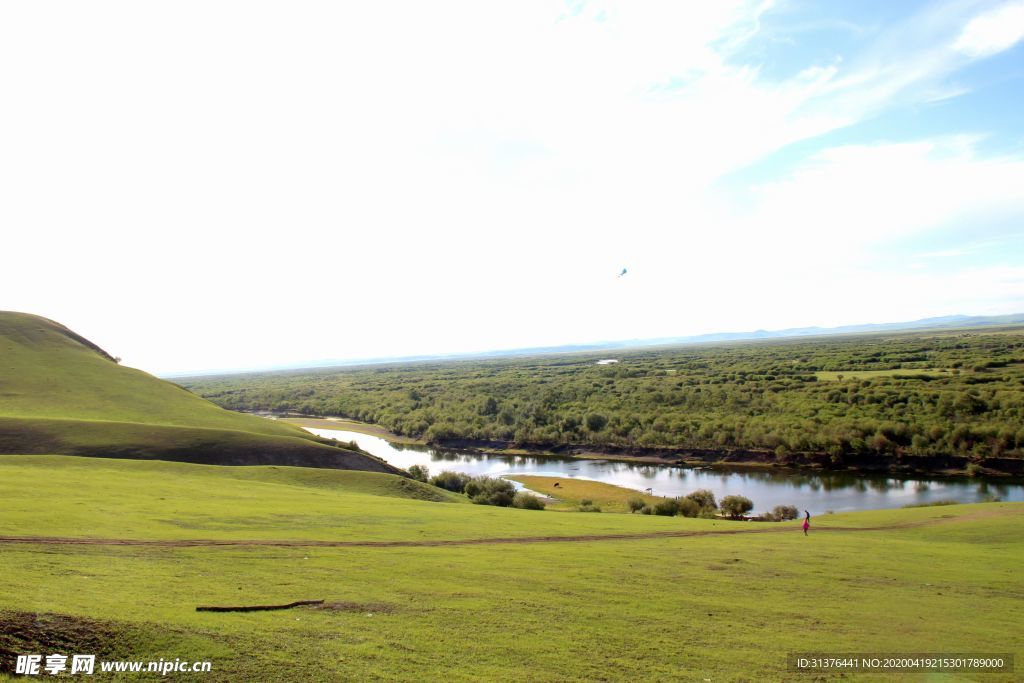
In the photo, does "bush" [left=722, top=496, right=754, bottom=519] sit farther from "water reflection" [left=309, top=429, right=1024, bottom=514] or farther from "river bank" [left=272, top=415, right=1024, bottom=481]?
"river bank" [left=272, top=415, right=1024, bottom=481]

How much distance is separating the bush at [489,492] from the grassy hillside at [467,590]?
53.1 feet

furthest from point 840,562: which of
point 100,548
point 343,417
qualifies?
point 343,417

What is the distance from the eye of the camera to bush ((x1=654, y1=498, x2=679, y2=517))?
42.6 metres

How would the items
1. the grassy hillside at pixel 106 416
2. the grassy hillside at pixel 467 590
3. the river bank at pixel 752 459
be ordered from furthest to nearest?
the river bank at pixel 752 459 → the grassy hillside at pixel 106 416 → the grassy hillside at pixel 467 590

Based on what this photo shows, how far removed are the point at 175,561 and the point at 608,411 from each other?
8891 cm

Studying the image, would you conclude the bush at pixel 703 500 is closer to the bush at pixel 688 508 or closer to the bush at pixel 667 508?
the bush at pixel 688 508

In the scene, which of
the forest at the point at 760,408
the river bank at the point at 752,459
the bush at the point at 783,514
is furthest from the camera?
the forest at the point at 760,408

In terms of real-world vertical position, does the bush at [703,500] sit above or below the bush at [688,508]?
below

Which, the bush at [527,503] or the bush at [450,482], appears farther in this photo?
the bush at [450,482]

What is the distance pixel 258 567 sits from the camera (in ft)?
54.2

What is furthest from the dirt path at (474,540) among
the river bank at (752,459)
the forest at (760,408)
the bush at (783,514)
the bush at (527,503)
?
the forest at (760,408)

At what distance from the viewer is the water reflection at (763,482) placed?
5184cm

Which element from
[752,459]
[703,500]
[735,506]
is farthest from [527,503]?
[752,459]

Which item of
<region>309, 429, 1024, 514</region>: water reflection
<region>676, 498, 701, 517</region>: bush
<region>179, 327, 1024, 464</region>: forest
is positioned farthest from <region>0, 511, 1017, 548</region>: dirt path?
<region>179, 327, 1024, 464</region>: forest
